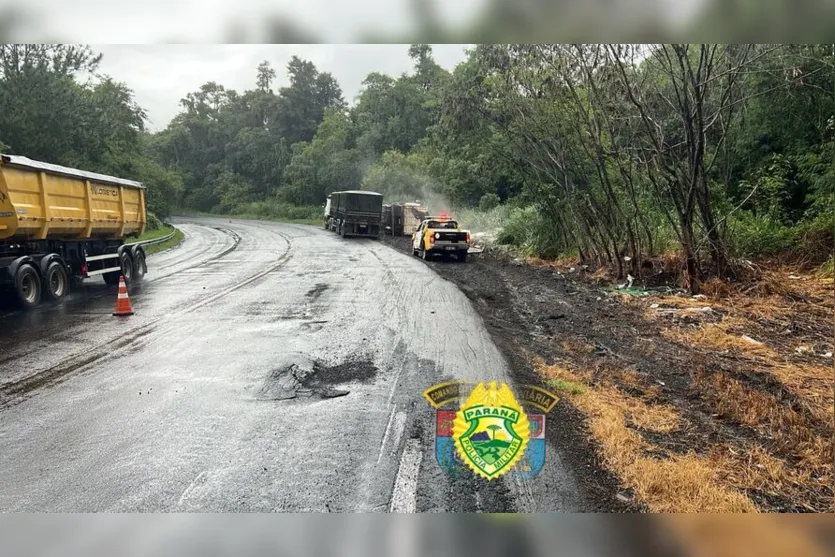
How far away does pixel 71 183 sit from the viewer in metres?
7.70

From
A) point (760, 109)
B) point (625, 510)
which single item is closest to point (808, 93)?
point (760, 109)

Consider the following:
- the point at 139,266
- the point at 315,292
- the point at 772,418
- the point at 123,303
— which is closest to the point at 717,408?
the point at 772,418

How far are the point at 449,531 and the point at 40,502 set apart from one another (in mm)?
2064

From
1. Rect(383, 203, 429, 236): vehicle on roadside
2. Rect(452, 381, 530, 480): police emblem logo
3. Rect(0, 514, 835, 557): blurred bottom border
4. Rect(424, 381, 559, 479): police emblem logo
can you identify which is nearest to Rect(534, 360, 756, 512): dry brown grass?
Rect(0, 514, 835, 557): blurred bottom border

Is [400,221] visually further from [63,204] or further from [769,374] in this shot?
[769,374]

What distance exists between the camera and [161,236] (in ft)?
22.1

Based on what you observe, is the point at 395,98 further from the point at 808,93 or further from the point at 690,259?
the point at 808,93

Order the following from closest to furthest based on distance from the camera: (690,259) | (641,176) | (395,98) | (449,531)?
1. (449,531)
2. (395,98)
3. (690,259)
4. (641,176)

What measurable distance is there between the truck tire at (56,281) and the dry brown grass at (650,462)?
8431 millimetres

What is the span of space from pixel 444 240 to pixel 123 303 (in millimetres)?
9533

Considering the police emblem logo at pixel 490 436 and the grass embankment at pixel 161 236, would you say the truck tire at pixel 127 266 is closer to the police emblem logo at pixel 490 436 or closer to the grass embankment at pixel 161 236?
the grass embankment at pixel 161 236

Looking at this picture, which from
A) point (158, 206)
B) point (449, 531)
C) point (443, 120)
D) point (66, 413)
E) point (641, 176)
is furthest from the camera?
point (641, 176)

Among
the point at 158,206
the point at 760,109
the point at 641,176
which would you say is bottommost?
the point at 158,206

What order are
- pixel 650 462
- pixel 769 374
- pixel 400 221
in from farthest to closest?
1. pixel 400 221
2. pixel 769 374
3. pixel 650 462
